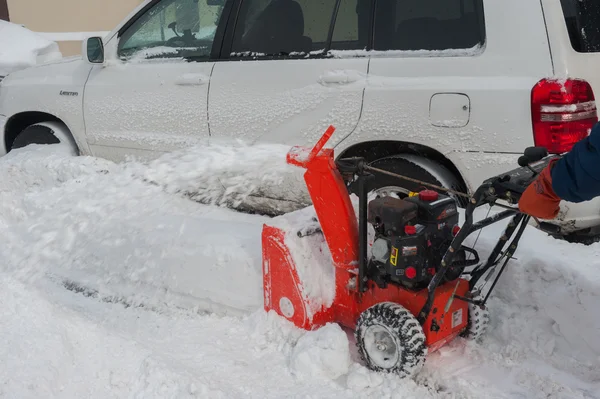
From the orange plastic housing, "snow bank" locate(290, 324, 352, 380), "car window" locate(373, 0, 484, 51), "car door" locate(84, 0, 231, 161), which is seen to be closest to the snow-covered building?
"car door" locate(84, 0, 231, 161)

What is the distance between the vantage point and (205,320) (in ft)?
10.5

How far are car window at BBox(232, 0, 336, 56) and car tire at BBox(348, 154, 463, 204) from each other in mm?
948

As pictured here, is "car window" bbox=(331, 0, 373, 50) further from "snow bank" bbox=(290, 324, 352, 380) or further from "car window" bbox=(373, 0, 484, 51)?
"snow bank" bbox=(290, 324, 352, 380)

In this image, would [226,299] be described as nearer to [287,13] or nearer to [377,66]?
[377,66]

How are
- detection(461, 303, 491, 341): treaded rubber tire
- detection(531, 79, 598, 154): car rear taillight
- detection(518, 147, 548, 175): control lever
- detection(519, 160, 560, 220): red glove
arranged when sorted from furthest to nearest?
detection(531, 79, 598, 154): car rear taillight < detection(461, 303, 491, 341): treaded rubber tire < detection(518, 147, 548, 175): control lever < detection(519, 160, 560, 220): red glove

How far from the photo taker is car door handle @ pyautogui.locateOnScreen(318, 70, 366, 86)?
371cm

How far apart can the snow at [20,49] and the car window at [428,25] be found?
6079 millimetres

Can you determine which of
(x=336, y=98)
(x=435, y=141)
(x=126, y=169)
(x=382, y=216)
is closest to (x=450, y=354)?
(x=382, y=216)

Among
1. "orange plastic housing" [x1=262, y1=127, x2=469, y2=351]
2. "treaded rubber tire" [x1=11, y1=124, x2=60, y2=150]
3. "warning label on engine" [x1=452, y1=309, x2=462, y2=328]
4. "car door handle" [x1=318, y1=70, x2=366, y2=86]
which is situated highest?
"car door handle" [x1=318, y1=70, x2=366, y2=86]

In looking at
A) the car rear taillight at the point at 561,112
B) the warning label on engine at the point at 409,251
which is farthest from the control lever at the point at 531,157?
the car rear taillight at the point at 561,112

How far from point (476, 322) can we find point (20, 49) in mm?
8304

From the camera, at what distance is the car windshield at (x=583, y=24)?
3156mm

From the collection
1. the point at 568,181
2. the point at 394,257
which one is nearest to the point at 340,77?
the point at 394,257

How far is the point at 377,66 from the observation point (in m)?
3.65
